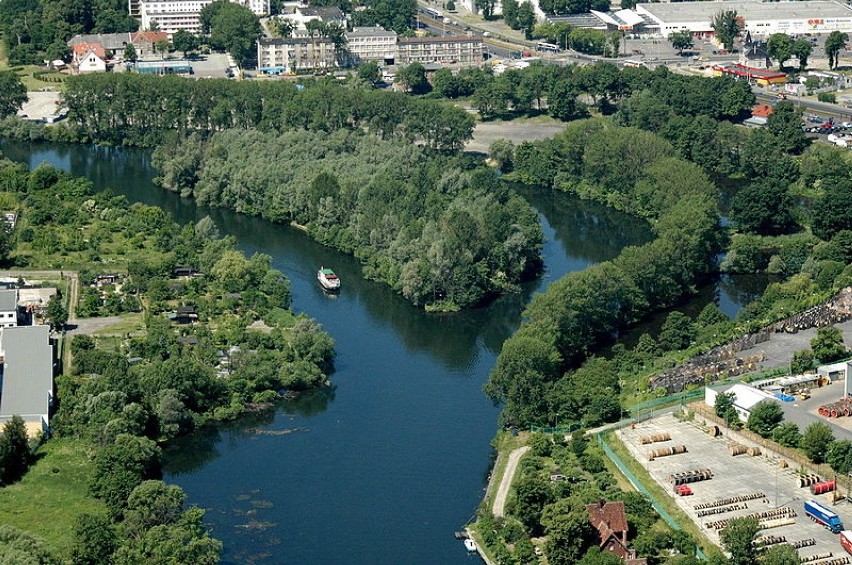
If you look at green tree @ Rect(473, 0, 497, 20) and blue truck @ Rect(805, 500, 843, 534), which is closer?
blue truck @ Rect(805, 500, 843, 534)

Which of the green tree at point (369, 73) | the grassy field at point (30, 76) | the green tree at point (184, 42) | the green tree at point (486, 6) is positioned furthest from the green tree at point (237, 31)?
the green tree at point (486, 6)

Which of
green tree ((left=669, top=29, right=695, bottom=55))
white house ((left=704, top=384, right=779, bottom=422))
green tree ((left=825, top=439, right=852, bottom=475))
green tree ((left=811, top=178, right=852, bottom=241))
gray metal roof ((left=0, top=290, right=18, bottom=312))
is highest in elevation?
green tree ((left=669, top=29, right=695, bottom=55))

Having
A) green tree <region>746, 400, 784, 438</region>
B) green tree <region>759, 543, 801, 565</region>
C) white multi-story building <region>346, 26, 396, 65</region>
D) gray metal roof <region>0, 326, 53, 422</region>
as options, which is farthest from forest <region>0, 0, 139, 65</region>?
green tree <region>759, 543, 801, 565</region>

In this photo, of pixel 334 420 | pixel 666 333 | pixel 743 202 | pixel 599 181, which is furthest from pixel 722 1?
pixel 334 420

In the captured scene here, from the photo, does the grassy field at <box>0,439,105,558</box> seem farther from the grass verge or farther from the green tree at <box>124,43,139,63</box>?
the green tree at <box>124,43,139,63</box>

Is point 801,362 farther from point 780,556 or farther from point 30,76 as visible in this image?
point 30,76

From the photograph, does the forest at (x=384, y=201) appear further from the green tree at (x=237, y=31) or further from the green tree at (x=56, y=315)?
the green tree at (x=237, y=31)

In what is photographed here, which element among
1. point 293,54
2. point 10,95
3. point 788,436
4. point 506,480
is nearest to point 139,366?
point 506,480
